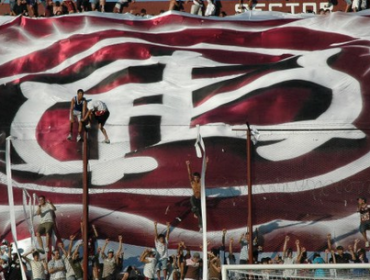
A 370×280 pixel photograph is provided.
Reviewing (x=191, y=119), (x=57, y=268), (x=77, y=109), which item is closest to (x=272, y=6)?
(x=191, y=119)

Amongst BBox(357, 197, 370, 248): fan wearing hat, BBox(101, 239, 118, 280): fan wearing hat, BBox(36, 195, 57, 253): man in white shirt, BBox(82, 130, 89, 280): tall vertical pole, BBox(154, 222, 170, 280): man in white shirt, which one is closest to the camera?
BBox(82, 130, 89, 280): tall vertical pole

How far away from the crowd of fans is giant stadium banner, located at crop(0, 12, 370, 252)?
0.25 m

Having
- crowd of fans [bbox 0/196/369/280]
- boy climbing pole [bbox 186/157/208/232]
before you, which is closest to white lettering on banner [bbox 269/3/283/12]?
boy climbing pole [bbox 186/157/208/232]

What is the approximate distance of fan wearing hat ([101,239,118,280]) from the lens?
23.1m

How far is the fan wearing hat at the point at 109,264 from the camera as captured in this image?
75.7 feet

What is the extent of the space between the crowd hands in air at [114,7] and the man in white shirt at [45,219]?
5781 mm

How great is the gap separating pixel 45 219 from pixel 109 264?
1591mm

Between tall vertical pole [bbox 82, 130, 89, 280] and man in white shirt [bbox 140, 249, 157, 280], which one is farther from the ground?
tall vertical pole [bbox 82, 130, 89, 280]

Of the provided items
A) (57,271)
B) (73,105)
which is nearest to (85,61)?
(73,105)

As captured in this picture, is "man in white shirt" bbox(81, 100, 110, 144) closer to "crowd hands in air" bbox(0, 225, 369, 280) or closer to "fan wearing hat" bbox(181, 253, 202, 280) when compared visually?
"crowd hands in air" bbox(0, 225, 369, 280)

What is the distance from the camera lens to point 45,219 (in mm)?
23734

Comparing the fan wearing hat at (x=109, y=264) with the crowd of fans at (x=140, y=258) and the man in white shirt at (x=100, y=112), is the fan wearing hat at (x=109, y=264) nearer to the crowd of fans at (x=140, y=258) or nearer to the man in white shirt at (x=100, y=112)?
the crowd of fans at (x=140, y=258)

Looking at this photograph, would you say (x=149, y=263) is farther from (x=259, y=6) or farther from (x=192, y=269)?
(x=259, y=6)

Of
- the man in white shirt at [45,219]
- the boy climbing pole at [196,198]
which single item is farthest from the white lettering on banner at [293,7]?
the man in white shirt at [45,219]
